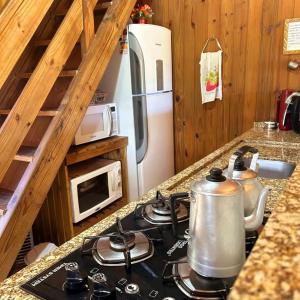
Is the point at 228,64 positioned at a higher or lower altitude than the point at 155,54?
lower

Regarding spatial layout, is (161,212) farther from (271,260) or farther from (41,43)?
(41,43)

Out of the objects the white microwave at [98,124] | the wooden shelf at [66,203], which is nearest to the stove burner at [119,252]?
the wooden shelf at [66,203]

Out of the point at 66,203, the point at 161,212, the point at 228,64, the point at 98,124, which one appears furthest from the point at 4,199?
the point at 228,64

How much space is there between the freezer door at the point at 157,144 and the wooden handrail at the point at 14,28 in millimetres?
1375

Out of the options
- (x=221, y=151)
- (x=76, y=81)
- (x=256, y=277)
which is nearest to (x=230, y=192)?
(x=256, y=277)

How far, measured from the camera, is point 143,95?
110 inches

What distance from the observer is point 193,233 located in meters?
0.72

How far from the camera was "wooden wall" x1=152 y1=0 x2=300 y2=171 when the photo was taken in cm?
275

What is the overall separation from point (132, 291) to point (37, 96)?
1307 mm

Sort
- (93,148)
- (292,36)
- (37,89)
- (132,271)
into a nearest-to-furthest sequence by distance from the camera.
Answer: (132,271)
(37,89)
(93,148)
(292,36)

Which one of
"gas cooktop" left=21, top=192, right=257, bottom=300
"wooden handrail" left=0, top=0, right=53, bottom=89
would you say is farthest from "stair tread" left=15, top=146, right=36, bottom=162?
"gas cooktop" left=21, top=192, right=257, bottom=300

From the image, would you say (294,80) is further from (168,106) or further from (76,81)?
(76,81)

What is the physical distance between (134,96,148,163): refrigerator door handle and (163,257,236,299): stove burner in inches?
82.3

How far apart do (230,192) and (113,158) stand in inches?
86.5
